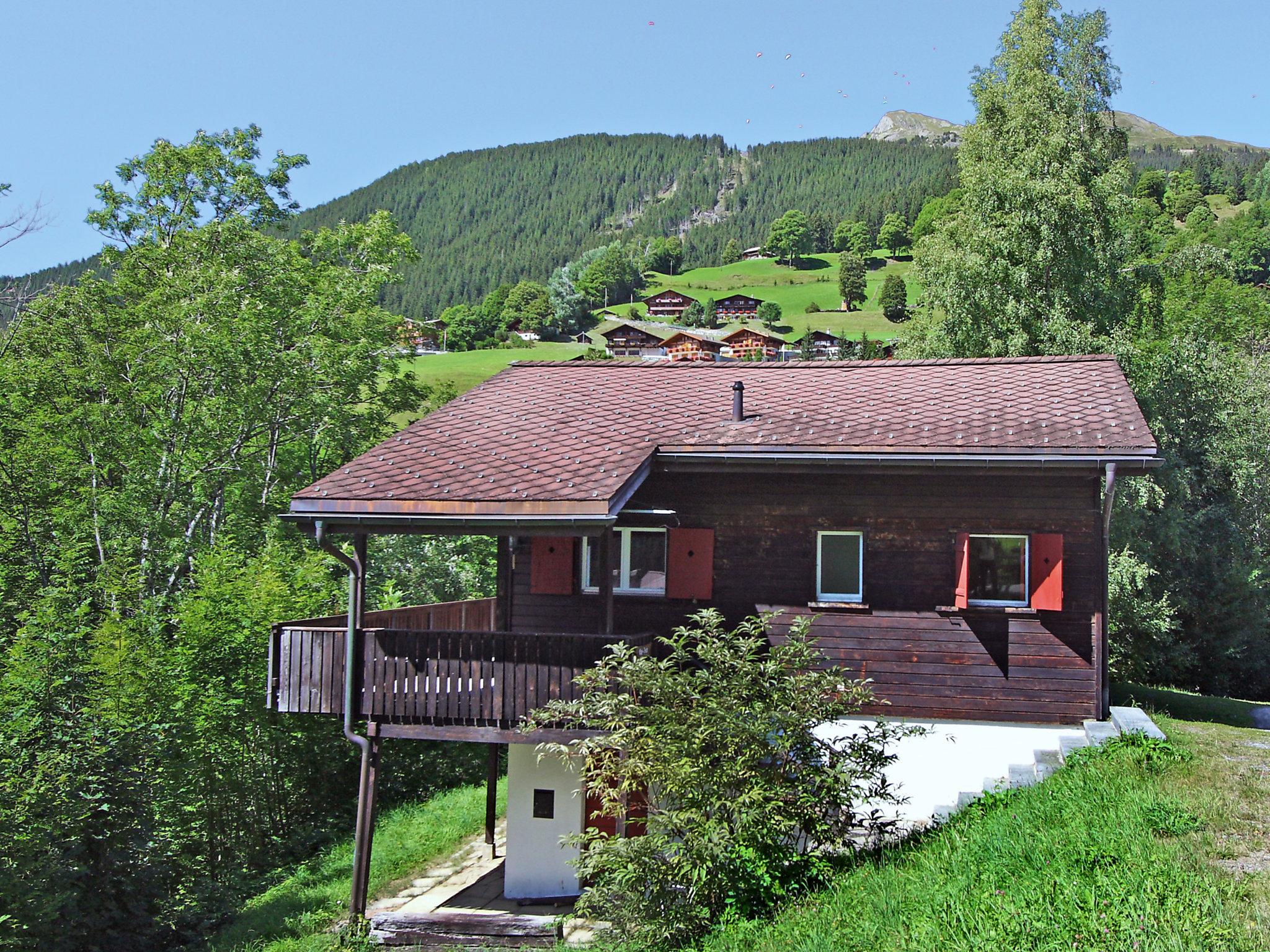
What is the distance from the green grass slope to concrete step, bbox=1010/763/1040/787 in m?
0.39

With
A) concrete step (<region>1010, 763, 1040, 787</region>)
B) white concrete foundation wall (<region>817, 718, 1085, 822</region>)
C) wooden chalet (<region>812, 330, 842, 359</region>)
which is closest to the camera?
concrete step (<region>1010, 763, 1040, 787</region>)

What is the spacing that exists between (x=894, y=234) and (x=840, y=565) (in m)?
131

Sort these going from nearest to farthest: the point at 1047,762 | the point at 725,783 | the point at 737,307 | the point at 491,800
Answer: the point at 725,783
the point at 1047,762
the point at 491,800
the point at 737,307

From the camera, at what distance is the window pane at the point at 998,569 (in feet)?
40.9

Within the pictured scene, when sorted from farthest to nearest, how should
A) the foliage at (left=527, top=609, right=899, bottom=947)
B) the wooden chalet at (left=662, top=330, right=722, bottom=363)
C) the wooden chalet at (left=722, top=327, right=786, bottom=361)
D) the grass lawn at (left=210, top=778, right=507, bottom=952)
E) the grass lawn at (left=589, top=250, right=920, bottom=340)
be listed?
1. the grass lawn at (left=589, top=250, right=920, bottom=340)
2. the wooden chalet at (left=662, top=330, right=722, bottom=363)
3. the wooden chalet at (left=722, top=327, right=786, bottom=361)
4. the grass lawn at (left=210, top=778, right=507, bottom=952)
5. the foliage at (left=527, top=609, right=899, bottom=947)

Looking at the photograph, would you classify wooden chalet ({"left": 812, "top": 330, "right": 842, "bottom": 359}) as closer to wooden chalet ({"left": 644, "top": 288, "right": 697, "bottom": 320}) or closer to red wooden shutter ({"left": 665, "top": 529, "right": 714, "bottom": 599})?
wooden chalet ({"left": 644, "top": 288, "right": 697, "bottom": 320})

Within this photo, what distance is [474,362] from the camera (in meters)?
81.1

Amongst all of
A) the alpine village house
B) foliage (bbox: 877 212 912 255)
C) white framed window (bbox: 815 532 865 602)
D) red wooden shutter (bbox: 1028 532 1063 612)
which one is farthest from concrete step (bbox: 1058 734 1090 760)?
foliage (bbox: 877 212 912 255)

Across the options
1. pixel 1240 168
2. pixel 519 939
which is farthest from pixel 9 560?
pixel 1240 168

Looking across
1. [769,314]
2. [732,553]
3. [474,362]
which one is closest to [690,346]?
[769,314]

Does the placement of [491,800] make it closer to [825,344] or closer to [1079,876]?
[1079,876]

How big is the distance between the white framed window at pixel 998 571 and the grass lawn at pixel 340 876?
26.7 feet

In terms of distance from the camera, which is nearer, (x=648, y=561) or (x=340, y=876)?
(x=648, y=561)

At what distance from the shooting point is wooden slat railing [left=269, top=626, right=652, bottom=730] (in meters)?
11.5
